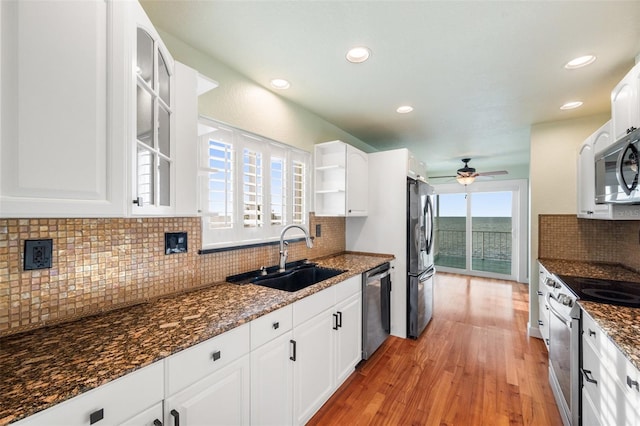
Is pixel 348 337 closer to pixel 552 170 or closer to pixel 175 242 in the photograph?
pixel 175 242

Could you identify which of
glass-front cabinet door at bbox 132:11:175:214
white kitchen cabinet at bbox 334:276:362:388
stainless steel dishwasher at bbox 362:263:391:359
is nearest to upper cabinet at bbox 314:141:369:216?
stainless steel dishwasher at bbox 362:263:391:359

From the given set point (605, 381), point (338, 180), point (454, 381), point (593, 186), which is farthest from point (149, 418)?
point (593, 186)

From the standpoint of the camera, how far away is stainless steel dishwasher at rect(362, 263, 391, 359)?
2.44m

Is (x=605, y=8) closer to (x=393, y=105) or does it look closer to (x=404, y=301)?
(x=393, y=105)

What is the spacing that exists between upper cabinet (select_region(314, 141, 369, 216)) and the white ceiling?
430 millimetres

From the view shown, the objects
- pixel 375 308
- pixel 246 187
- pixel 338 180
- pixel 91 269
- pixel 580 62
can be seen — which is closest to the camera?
pixel 91 269

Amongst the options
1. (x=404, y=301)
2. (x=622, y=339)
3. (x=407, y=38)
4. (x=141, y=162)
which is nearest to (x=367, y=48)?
(x=407, y=38)

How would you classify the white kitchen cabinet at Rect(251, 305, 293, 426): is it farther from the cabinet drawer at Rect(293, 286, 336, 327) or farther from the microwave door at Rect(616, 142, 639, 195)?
the microwave door at Rect(616, 142, 639, 195)

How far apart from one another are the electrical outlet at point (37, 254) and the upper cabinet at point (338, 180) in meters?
2.11

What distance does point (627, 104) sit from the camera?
5.28 feet

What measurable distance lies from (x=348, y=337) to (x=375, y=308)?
1.74 feet

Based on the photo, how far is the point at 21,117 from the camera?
0.72m

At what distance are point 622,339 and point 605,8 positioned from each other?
162 cm

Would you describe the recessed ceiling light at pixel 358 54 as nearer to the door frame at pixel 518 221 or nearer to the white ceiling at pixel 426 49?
the white ceiling at pixel 426 49
